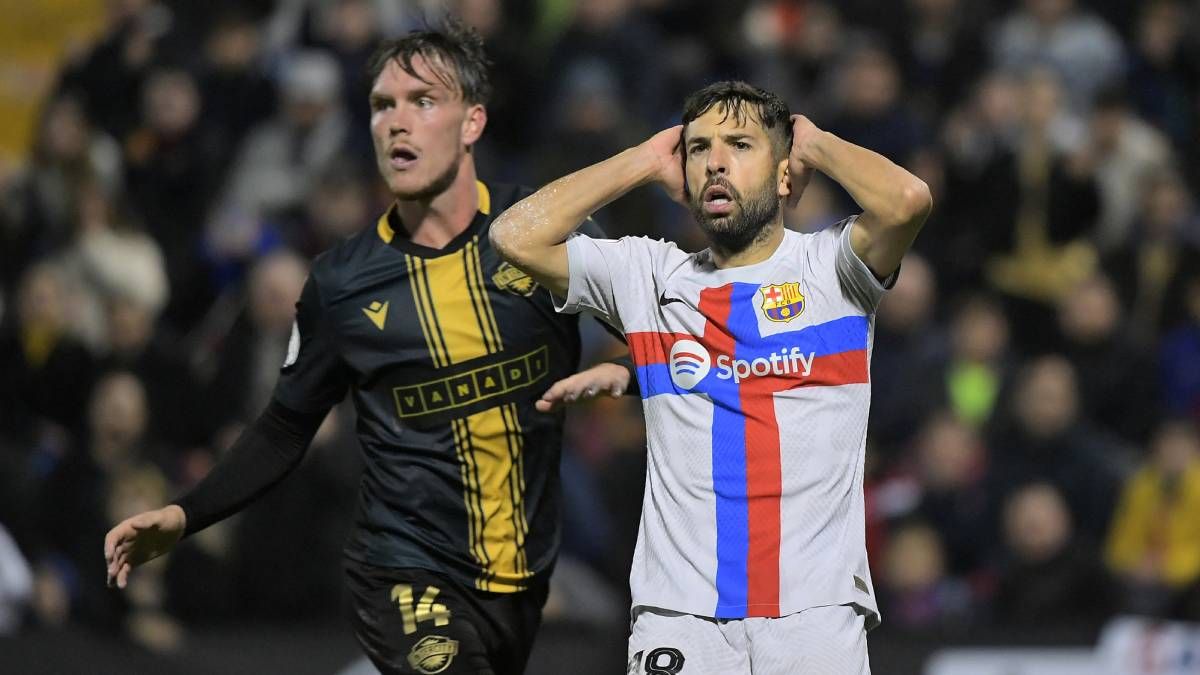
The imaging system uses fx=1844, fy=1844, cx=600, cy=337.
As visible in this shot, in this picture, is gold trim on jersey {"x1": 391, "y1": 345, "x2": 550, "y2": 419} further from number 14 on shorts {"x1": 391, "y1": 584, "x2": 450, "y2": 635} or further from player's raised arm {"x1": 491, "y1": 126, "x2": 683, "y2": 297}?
player's raised arm {"x1": 491, "y1": 126, "x2": 683, "y2": 297}

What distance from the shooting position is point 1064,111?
1195 cm

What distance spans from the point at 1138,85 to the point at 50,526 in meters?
7.45

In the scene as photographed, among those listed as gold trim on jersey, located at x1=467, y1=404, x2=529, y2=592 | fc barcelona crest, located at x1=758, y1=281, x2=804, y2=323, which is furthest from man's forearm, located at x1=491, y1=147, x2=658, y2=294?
gold trim on jersey, located at x1=467, y1=404, x2=529, y2=592

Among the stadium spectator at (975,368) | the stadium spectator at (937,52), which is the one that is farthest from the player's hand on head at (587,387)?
the stadium spectator at (937,52)

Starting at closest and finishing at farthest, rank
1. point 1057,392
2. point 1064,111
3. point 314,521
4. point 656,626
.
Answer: point 656,626 < point 314,521 < point 1057,392 < point 1064,111

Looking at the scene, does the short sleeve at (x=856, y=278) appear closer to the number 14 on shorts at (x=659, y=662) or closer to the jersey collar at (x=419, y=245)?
the number 14 on shorts at (x=659, y=662)

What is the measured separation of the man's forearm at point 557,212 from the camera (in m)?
4.93

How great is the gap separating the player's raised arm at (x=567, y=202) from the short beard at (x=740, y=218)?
144mm

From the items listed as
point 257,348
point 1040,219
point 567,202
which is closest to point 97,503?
point 257,348

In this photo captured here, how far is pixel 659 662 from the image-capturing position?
4652mm

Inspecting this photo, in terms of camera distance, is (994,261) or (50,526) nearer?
(50,526)

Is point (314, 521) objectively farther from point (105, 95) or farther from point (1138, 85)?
point (1138, 85)

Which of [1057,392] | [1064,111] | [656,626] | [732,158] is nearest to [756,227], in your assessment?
[732,158]

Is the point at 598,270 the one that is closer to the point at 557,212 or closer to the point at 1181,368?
the point at 557,212
